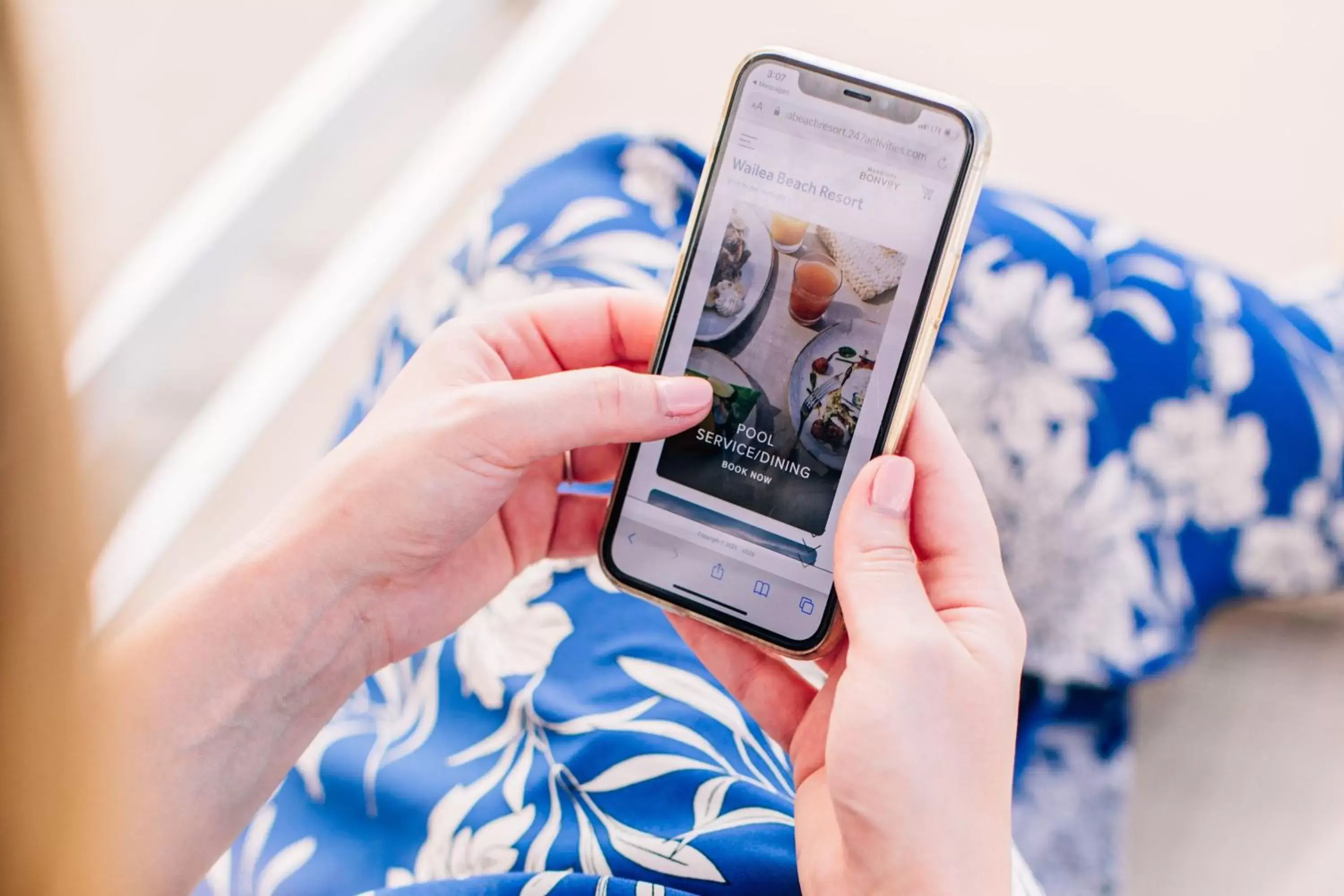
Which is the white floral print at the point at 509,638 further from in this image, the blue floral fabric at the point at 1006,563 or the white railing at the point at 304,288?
the white railing at the point at 304,288

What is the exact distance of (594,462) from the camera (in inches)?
22.9

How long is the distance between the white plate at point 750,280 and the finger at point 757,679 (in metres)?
0.15

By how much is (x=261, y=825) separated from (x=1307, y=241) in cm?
107

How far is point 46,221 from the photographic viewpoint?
12 cm

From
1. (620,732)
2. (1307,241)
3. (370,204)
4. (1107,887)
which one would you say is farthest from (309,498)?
(1307,241)

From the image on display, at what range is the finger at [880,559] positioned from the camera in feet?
1.30

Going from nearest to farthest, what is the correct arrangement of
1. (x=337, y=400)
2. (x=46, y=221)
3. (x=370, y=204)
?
(x=46, y=221) < (x=337, y=400) < (x=370, y=204)

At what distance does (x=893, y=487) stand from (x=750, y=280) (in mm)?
131

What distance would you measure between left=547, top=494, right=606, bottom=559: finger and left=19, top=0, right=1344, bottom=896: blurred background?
322 millimetres

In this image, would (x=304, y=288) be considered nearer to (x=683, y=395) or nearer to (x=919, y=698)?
(x=683, y=395)

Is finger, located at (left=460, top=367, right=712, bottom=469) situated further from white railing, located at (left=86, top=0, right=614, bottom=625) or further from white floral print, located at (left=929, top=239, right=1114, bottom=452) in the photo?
white railing, located at (left=86, top=0, right=614, bottom=625)

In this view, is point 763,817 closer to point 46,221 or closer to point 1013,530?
point 1013,530

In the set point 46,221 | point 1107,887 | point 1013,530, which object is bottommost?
point 1107,887

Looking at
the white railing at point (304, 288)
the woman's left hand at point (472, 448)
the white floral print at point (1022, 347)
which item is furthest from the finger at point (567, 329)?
the white railing at point (304, 288)
